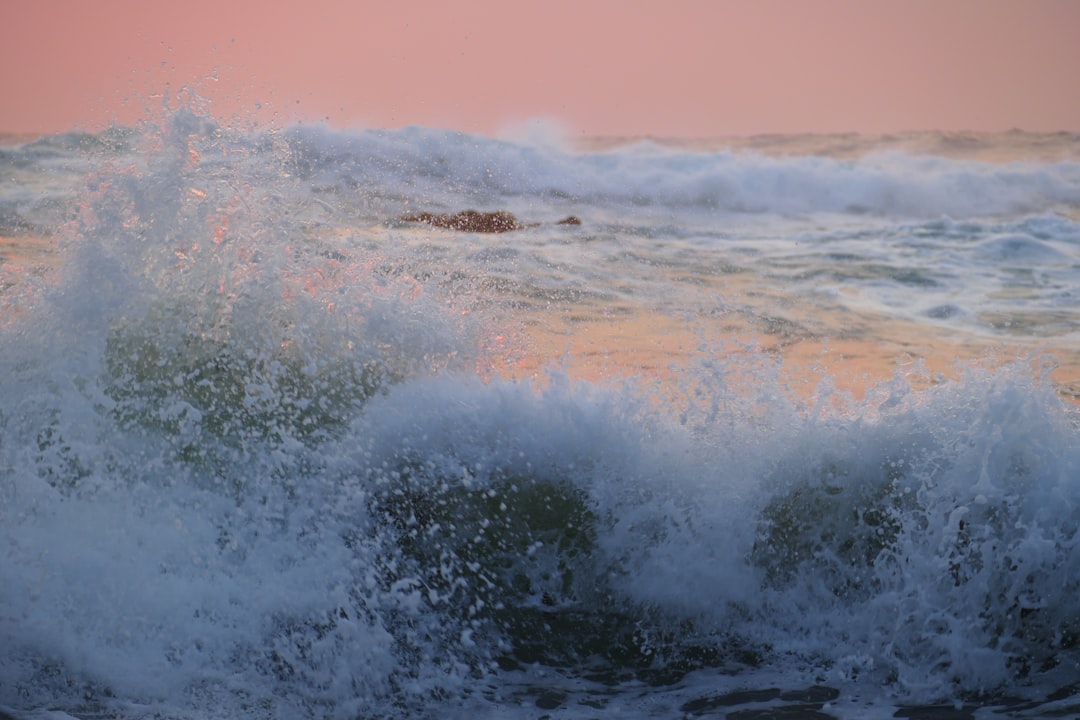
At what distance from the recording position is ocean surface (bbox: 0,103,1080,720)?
13.6ft

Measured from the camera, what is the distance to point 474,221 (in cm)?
1430

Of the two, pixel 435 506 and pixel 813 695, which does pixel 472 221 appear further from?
pixel 813 695

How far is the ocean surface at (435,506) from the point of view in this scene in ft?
13.6

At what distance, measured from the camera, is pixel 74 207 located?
18.9 ft

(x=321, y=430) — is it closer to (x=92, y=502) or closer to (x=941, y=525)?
(x=92, y=502)

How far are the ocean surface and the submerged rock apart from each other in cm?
667

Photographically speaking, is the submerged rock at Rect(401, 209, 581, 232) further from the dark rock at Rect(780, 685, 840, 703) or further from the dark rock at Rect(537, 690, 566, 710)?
→ the dark rock at Rect(780, 685, 840, 703)

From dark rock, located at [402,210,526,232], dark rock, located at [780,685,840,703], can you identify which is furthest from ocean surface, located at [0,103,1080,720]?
dark rock, located at [402,210,526,232]

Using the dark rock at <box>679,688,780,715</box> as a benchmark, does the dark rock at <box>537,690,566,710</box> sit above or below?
below

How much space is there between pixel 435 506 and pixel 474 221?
9573 millimetres

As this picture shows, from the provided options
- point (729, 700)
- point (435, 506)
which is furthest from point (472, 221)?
point (729, 700)

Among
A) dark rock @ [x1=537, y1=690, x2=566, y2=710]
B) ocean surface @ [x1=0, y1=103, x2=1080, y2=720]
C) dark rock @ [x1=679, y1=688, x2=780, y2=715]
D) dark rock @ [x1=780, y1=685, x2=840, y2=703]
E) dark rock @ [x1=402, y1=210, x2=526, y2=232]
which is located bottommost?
dark rock @ [x1=537, y1=690, x2=566, y2=710]

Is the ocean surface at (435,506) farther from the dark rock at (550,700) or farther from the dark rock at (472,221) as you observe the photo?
the dark rock at (472,221)

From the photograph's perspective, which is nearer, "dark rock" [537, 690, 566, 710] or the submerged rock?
"dark rock" [537, 690, 566, 710]
